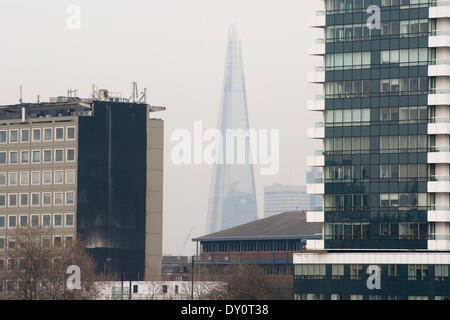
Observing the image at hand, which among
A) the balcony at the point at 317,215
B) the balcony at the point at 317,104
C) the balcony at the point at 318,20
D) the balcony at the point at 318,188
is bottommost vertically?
the balcony at the point at 317,215

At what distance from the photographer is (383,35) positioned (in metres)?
164

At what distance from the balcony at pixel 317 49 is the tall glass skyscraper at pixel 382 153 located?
0.15 meters

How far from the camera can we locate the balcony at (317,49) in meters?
169

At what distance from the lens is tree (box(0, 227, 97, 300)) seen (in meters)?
173

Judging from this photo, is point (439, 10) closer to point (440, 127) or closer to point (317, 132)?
point (440, 127)

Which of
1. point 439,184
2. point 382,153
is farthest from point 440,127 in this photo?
point 382,153

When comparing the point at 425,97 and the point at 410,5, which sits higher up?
the point at 410,5

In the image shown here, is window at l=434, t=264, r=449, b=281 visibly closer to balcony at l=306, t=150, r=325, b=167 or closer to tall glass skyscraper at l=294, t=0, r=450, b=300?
tall glass skyscraper at l=294, t=0, r=450, b=300

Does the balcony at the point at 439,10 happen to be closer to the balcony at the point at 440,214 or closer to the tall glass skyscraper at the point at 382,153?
the tall glass skyscraper at the point at 382,153

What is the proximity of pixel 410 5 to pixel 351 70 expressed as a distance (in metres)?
12.8

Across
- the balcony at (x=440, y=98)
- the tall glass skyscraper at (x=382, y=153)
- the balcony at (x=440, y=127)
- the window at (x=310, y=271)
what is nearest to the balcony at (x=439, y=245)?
the tall glass skyscraper at (x=382, y=153)

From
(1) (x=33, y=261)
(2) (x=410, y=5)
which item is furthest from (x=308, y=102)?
(1) (x=33, y=261)
